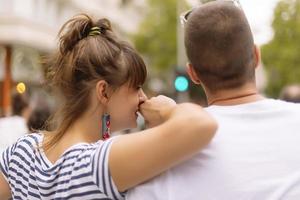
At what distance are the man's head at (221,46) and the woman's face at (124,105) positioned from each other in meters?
0.36

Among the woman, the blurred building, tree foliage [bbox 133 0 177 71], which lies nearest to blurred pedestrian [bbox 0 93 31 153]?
the woman

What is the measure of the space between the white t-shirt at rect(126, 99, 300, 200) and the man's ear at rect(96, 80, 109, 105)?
1.34 feet

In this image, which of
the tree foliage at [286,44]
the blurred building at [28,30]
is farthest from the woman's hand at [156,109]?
the tree foliage at [286,44]

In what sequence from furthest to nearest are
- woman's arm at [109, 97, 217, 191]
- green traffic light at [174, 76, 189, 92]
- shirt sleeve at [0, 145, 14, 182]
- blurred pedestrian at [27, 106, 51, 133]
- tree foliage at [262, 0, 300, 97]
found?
tree foliage at [262, 0, 300, 97], green traffic light at [174, 76, 189, 92], blurred pedestrian at [27, 106, 51, 133], shirt sleeve at [0, 145, 14, 182], woman's arm at [109, 97, 217, 191]

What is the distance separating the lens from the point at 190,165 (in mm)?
2143

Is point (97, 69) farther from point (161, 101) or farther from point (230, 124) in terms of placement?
point (230, 124)

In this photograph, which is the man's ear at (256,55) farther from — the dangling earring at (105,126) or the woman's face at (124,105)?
the dangling earring at (105,126)

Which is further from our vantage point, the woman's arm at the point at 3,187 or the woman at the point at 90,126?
the woman's arm at the point at 3,187

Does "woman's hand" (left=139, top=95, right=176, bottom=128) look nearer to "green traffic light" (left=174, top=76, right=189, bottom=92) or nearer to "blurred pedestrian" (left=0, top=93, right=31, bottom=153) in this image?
"blurred pedestrian" (left=0, top=93, right=31, bottom=153)

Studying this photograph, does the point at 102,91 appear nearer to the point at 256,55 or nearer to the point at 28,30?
the point at 256,55

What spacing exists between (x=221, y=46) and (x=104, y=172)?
548 millimetres

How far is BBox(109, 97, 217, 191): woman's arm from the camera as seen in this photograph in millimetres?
2055

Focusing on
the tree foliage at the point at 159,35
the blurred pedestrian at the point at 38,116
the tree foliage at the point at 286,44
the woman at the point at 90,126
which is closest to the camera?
the woman at the point at 90,126

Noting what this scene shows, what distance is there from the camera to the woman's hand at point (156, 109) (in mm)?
2229
